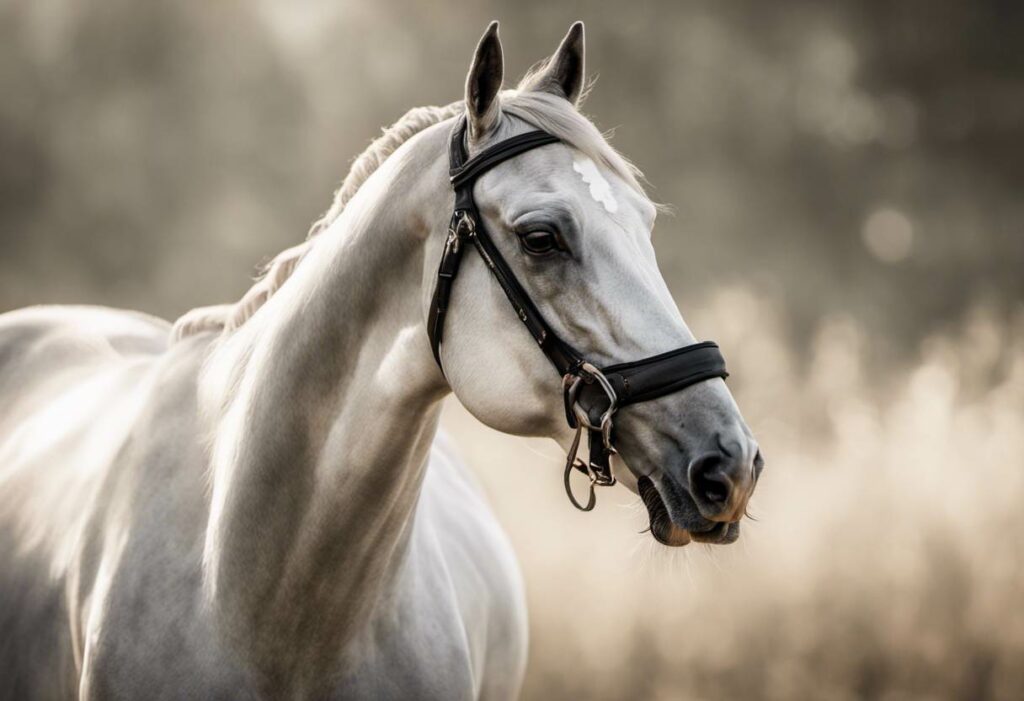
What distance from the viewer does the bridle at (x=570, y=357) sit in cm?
172

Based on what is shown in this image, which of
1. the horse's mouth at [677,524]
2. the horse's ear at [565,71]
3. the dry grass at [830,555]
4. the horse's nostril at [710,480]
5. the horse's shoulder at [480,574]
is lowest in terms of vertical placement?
the dry grass at [830,555]

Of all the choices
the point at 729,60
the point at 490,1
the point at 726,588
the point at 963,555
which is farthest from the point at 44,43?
the point at 963,555

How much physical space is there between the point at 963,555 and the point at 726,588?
4.85 feet

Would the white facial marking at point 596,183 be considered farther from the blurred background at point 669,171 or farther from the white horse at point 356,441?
the blurred background at point 669,171

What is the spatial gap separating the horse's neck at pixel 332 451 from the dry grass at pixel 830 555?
3.40 m

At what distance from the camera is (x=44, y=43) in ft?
38.4

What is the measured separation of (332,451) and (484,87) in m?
0.85

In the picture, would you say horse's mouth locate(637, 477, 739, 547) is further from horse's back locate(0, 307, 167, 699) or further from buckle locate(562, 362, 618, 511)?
horse's back locate(0, 307, 167, 699)

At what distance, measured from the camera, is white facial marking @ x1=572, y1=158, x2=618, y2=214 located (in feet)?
6.19

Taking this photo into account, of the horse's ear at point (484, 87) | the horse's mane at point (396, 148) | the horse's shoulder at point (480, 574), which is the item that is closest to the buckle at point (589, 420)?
the horse's mane at point (396, 148)

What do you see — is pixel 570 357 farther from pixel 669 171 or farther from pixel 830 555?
pixel 669 171

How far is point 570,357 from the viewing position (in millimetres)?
1825

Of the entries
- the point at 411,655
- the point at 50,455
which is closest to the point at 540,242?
the point at 411,655

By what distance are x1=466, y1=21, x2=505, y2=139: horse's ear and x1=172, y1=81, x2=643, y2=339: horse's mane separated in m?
0.07
